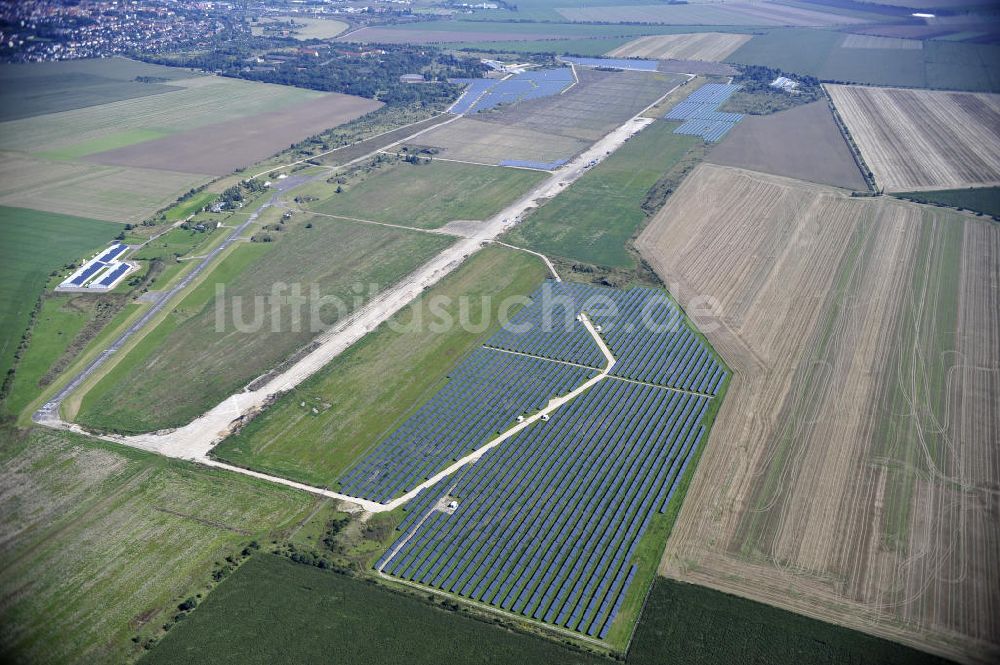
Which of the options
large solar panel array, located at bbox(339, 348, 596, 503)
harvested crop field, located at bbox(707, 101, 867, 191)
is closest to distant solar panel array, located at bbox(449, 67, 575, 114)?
harvested crop field, located at bbox(707, 101, 867, 191)

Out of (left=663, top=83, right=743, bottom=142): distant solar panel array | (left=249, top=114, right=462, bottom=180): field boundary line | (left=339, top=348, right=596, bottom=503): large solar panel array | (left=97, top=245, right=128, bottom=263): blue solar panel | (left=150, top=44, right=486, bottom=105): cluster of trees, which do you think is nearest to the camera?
(left=339, top=348, right=596, bottom=503): large solar panel array

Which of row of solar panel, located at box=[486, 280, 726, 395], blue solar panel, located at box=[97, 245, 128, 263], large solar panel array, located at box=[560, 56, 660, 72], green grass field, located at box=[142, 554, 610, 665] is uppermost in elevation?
large solar panel array, located at box=[560, 56, 660, 72]

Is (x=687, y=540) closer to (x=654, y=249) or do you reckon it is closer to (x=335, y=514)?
(x=335, y=514)

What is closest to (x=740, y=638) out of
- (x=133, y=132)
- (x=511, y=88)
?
(x=133, y=132)

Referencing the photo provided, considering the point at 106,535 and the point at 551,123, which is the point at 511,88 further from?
the point at 106,535

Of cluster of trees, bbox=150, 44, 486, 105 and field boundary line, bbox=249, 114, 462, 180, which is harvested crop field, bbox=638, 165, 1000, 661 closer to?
field boundary line, bbox=249, 114, 462, 180

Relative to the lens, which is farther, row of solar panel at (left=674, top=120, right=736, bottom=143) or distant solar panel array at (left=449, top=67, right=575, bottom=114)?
distant solar panel array at (left=449, top=67, right=575, bottom=114)
